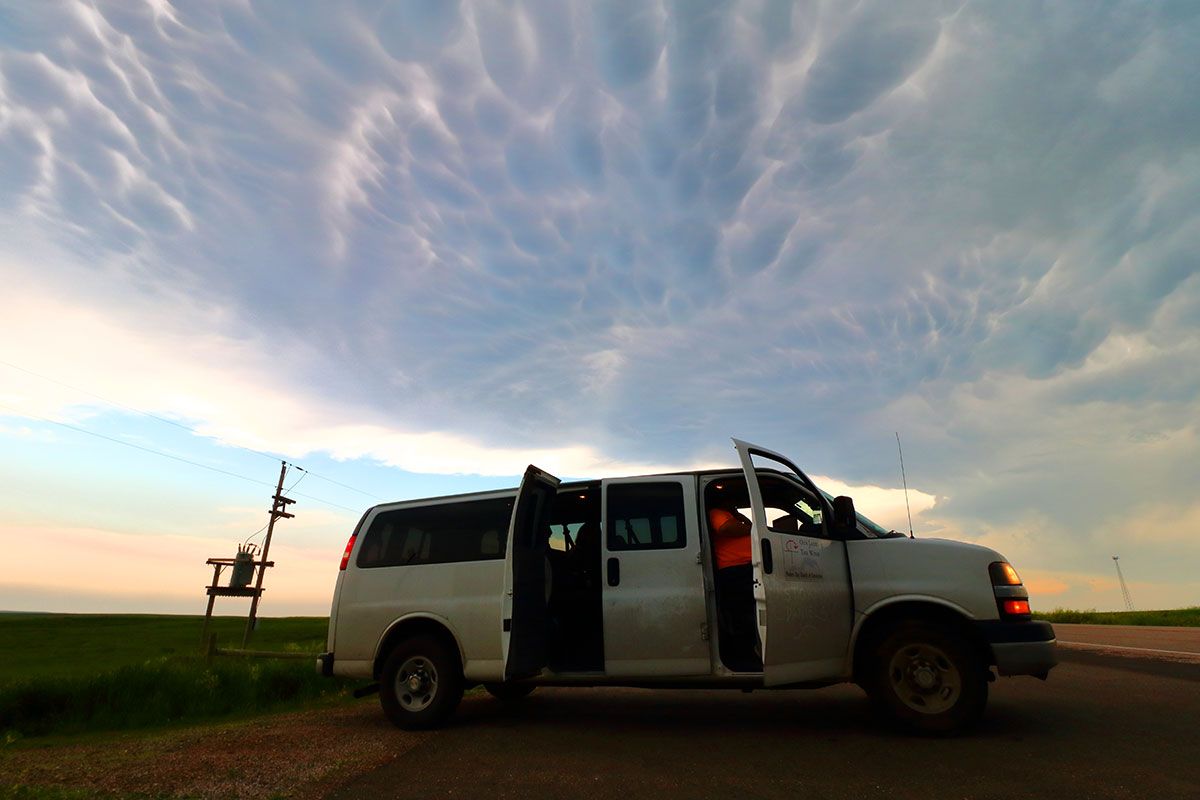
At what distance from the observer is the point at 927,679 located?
5566 millimetres

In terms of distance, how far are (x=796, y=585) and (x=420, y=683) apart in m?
3.91

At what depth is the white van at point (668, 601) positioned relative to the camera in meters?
5.54

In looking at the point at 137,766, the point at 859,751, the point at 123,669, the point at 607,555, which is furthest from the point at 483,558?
the point at 123,669

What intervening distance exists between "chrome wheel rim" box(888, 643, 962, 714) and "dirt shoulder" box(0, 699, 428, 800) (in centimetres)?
430

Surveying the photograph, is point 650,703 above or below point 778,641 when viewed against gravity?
below

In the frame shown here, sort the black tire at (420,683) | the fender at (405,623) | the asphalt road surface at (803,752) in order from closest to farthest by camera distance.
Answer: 1. the asphalt road surface at (803,752)
2. the black tire at (420,683)
3. the fender at (405,623)

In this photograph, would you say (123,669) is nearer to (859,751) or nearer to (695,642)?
(695,642)

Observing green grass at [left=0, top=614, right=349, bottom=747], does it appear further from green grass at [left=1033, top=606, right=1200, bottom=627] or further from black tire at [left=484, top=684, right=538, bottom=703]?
green grass at [left=1033, top=606, right=1200, bottom=627]

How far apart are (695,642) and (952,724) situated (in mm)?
2145

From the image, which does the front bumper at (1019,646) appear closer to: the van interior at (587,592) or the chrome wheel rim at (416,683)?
the van interior at (587,592)

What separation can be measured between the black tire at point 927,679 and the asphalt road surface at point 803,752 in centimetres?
18

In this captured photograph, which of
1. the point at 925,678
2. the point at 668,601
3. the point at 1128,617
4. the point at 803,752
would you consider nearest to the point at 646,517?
the point at 668,601

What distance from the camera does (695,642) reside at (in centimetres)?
595

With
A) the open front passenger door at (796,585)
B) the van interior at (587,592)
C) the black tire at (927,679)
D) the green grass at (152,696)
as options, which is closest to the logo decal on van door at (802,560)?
the open front passenger door at (796,585)
